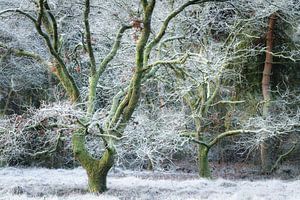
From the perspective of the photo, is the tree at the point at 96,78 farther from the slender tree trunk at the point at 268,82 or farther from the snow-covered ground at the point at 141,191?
the slender tree trunk at the point at 268,82

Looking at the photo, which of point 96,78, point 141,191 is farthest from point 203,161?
point 96,78

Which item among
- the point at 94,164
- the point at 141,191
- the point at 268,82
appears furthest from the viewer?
the point at 268,82

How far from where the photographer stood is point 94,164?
10.5 meters

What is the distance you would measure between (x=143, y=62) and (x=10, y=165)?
11650mm

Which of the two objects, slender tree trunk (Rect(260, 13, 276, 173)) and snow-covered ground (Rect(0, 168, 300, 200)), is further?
slender tree trunk (Rect(260, 13, 276, 173))

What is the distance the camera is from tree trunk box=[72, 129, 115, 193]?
34.1 feet

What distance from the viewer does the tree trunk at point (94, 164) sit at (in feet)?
34.1

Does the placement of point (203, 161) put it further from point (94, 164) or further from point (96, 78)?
point (96, 78)

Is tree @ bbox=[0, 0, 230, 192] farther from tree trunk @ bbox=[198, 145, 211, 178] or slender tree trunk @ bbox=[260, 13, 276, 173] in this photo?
slender tree trunk @ bbox=[260, 13, 276, 173]

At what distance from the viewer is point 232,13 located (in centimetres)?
1510

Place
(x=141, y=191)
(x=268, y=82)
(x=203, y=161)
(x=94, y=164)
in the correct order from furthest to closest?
(x=268, y=82) < (x=203, y=161) < (x=141, y=191) < (x=94, y=164)

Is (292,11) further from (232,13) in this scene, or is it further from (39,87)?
(39,87)

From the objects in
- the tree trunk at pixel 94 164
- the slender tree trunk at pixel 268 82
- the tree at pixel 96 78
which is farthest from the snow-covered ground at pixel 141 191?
the slender tree trunk at pixel 268 82

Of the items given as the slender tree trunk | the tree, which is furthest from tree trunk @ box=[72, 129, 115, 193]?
the slender tree trunk
